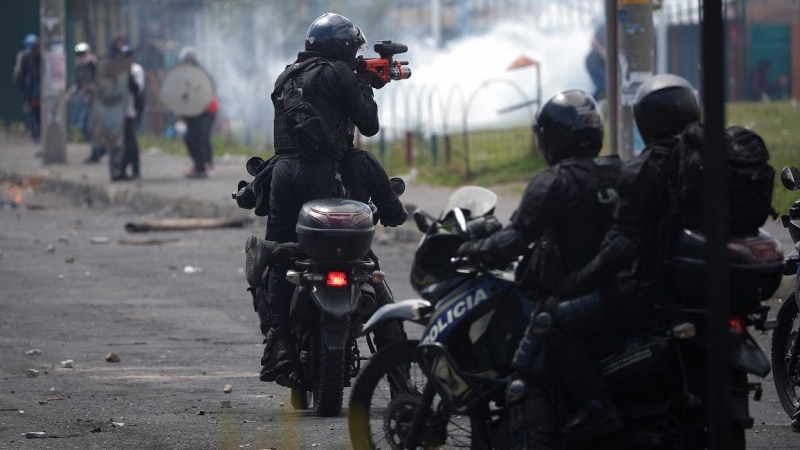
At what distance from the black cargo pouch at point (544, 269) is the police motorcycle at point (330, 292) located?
160 centimetres

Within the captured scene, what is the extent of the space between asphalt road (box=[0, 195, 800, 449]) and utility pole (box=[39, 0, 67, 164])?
7106 millimetres

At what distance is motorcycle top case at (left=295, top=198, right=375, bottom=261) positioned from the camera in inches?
255

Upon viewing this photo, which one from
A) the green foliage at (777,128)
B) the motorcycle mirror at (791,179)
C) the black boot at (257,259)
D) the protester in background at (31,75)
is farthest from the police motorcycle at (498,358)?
the protester in background at (31,75)

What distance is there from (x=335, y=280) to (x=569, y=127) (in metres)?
1.82

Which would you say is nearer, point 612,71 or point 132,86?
point 612,71

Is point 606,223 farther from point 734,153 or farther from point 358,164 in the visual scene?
point 358,164

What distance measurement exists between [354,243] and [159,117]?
23532 mm

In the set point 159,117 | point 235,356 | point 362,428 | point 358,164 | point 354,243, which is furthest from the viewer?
point 159,117

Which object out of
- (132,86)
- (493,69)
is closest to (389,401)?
(132,86)

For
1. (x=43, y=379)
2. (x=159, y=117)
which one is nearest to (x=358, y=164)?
(x=43, y=379)

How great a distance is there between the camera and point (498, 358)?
5.14 meters

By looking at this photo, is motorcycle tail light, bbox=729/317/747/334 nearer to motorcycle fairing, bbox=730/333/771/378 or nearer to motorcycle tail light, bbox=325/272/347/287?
motorcycle fairing, bbox=730/333/771/378

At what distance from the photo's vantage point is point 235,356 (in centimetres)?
853

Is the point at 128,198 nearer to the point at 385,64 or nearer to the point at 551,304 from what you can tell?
the point at 385,64
